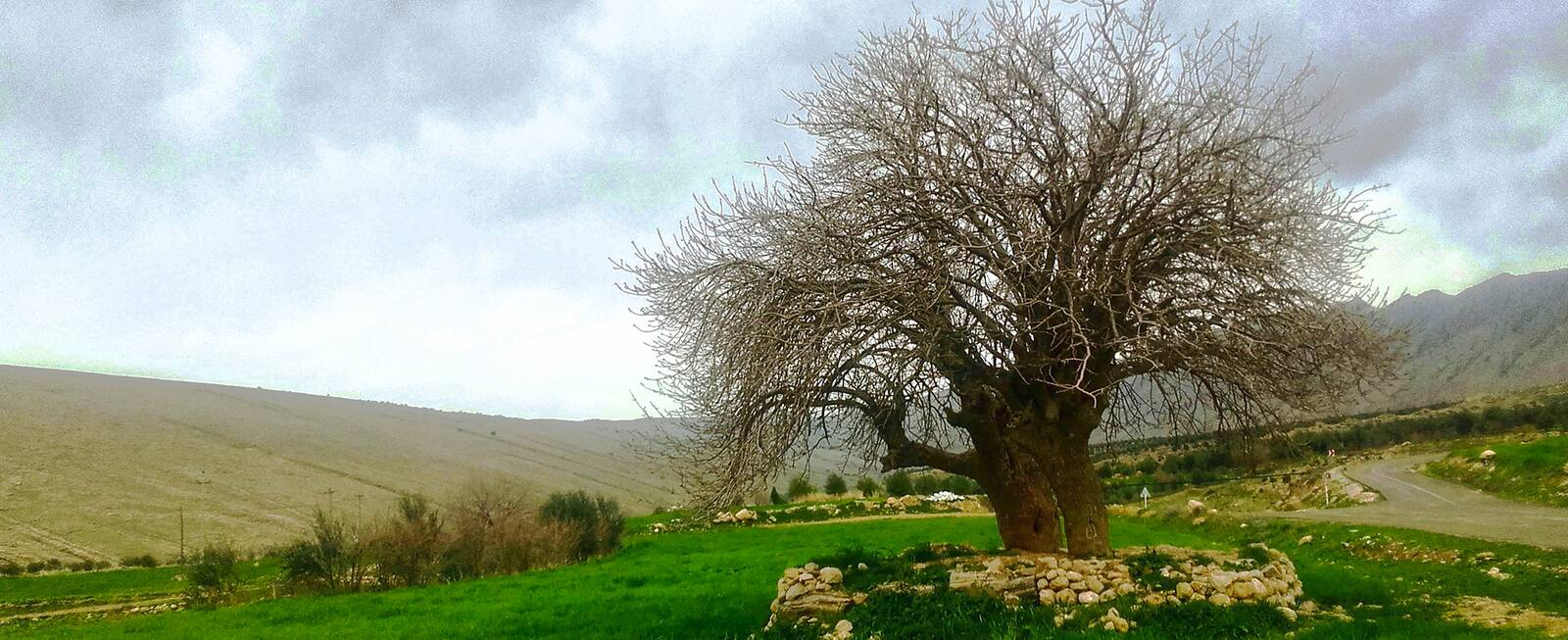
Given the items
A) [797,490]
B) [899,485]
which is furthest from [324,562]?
[899,485]

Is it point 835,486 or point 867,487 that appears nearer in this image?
point 867,487

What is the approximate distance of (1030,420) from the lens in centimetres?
1076

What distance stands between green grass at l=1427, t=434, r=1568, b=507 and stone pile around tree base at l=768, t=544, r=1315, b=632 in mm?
15337

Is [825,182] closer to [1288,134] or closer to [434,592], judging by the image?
[1288,134]

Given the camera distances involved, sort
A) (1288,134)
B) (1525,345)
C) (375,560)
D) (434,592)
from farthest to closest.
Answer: (1525,345)
(375,560)
(434,592)
(1288,134)

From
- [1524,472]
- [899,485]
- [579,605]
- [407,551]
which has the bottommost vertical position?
[899,485]

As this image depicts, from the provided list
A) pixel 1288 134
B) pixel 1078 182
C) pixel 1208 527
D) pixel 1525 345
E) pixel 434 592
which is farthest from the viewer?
pixel 1525 345

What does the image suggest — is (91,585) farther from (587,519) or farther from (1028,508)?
(1028,508)

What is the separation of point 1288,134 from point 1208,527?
18.8 meters

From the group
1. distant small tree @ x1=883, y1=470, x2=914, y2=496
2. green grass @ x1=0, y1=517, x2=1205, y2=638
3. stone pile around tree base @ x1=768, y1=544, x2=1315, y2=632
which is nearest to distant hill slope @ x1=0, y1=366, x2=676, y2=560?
green grass @ x1=0, y1=517, x2=1205, y2=638

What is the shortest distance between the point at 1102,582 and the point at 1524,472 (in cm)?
2194

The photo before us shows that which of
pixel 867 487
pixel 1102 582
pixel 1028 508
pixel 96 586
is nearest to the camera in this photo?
pixel 1102 582

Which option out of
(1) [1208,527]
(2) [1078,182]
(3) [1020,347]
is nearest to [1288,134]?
(2) [1078,182]

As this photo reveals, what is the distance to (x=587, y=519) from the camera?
28078 mm
